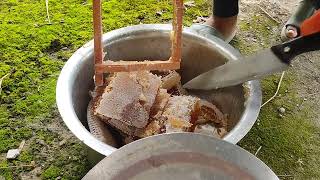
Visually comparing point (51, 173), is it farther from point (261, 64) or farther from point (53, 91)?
point (261, 64)

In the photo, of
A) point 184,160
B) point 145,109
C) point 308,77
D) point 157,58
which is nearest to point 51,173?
point 145,109

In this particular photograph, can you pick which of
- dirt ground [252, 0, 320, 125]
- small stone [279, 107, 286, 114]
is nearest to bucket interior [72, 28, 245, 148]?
small stone [279, 107, 286, 114]

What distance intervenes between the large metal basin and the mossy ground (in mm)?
172

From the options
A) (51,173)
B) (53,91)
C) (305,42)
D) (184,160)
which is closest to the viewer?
(184,160)

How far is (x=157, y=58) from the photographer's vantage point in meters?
1.75

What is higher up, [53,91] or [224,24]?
[224,24]

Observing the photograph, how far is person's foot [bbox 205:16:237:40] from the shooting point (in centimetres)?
194

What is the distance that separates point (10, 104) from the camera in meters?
1.78

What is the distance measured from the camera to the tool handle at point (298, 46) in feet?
4.83

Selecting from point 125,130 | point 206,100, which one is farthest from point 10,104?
point 206,100

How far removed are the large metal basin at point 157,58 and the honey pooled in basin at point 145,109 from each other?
76 millimetres

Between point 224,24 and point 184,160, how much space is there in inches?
41.6

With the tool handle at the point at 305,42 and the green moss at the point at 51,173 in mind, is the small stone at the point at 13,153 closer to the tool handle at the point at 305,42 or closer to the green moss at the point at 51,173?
the green moss at the point at 51,173

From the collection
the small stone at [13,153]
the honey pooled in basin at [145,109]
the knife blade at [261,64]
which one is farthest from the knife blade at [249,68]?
the small stone at [13,153]
